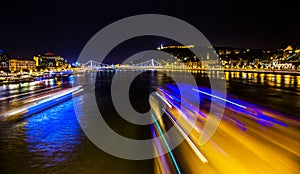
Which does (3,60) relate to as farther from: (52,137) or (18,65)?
(52,137)

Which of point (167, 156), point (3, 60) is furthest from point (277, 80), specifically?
point (3, 60)

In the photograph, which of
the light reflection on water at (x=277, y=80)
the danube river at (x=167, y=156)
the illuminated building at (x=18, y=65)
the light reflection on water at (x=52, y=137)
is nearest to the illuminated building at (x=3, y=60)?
the illuminated building at (x=18, y=65)

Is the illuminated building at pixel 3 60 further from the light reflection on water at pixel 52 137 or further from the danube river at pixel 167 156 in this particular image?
the danube river at pixel 167 156

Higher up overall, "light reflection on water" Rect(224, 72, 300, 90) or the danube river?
"light reflection on water" Rect(224, 72, 300, 90)

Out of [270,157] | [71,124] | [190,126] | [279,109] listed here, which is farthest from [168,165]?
[279,109]

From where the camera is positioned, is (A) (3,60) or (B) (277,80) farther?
(A) (3,60)

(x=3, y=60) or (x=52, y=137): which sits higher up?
(x=3, y=60)

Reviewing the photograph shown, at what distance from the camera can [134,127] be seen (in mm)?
11445

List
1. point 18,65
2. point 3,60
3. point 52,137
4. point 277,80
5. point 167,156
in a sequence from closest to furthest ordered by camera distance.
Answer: point 167,156, point 52,137, point 277,80, point 3,60, point 18,65

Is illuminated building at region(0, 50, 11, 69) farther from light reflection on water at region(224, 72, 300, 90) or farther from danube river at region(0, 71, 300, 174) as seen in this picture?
danube river at region(0, 71, 300, 174)

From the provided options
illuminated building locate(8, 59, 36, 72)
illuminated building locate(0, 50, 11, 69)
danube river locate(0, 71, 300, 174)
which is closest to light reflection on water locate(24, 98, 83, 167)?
danube river locate(0, 71, 300, 174)

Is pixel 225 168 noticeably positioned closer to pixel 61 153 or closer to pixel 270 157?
pixel 270 157

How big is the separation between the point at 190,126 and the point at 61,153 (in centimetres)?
482

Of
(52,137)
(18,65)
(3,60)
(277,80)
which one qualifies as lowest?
(52,137)
